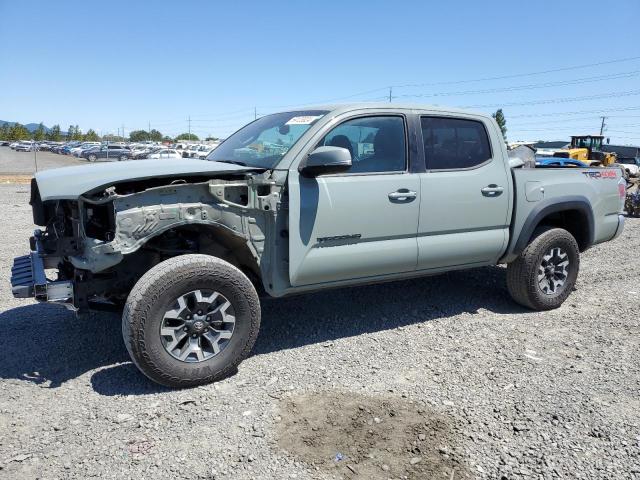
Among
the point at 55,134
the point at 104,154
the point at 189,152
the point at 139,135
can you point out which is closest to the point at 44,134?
the point at 55,134

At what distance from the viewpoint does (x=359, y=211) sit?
392cm

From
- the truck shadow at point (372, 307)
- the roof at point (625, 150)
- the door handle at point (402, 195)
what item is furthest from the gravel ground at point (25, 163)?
the roof at point (625, 150)

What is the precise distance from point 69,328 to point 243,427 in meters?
Answer: 2.23

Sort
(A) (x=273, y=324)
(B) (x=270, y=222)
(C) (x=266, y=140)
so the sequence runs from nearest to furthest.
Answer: (B) (x=270, y=222), (C) (x=266, y=140), (A) (x=273, y=324)

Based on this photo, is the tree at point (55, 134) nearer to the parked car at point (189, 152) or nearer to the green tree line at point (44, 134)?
the green tree line at point (44, 134)

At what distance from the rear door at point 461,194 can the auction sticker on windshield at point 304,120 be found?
96cm

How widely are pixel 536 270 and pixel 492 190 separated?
997 mm

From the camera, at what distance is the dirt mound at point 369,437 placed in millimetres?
2670

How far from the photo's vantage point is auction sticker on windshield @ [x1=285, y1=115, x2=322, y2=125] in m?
4.08

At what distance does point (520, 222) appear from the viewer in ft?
15.8

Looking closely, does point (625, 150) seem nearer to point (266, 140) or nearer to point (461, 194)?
point (461, 194)

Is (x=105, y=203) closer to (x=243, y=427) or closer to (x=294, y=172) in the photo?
(x=294, y=172)

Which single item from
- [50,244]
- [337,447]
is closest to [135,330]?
[50,244]

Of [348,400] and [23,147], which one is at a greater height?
[23,147]
